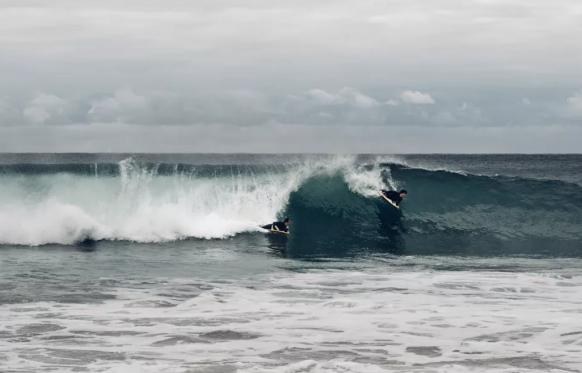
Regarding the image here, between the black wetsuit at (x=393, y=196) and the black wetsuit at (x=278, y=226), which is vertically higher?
the black wetsuit at (x=393, y=196)

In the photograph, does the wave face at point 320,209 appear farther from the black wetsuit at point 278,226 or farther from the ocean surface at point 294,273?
the black wetsuit at point 278,226

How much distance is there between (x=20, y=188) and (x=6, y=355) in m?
17.7

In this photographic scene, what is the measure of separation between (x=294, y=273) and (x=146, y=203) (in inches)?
354

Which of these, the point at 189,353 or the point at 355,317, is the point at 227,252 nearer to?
the point at 355,317

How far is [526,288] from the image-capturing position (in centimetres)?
1267

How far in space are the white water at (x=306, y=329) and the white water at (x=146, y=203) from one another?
25.3 ft

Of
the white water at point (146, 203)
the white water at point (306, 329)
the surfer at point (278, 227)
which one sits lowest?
the white water at point (306, 329)

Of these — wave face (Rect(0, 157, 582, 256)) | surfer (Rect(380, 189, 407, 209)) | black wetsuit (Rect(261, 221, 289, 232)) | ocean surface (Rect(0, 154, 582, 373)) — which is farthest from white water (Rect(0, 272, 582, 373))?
surfer (Rect(380, 189, 407, 209))

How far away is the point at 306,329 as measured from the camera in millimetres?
9625

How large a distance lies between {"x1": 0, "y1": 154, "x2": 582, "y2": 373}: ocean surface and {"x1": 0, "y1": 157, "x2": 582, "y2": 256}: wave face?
3.0 inches

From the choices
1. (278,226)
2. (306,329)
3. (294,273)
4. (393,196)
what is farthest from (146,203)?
(306,329)

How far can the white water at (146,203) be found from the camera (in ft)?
66.4

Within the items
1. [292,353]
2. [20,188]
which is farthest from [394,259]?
[20,188]

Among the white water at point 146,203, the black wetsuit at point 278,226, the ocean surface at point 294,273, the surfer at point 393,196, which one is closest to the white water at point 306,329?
the ocean surface at point 294,273
